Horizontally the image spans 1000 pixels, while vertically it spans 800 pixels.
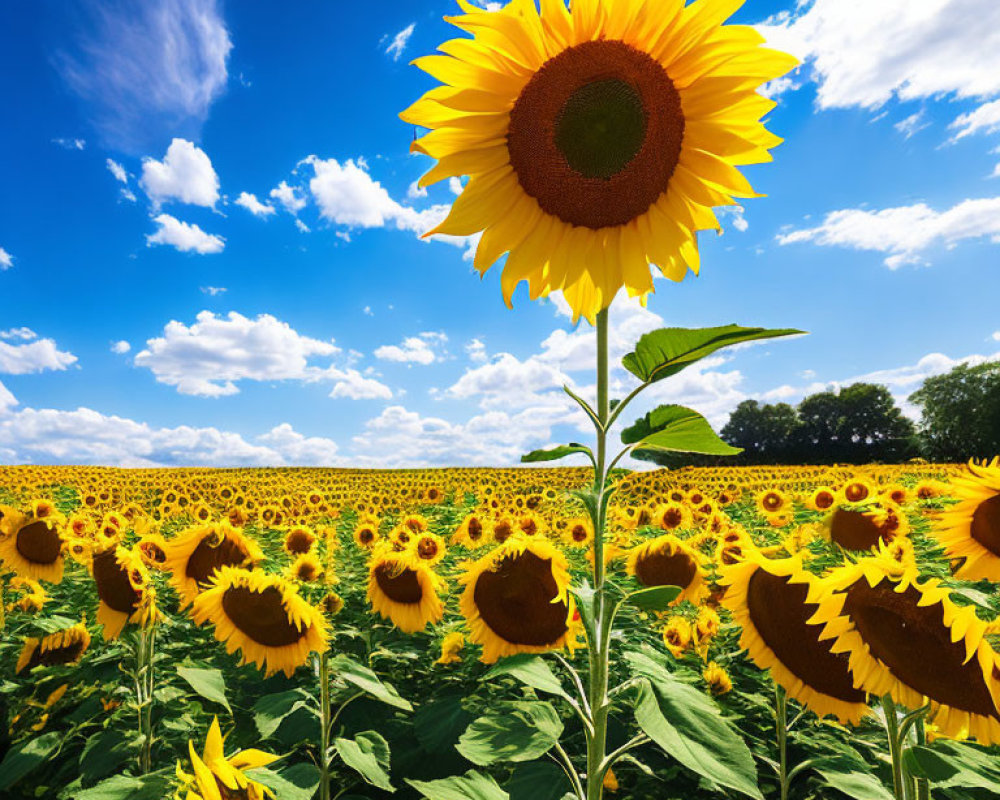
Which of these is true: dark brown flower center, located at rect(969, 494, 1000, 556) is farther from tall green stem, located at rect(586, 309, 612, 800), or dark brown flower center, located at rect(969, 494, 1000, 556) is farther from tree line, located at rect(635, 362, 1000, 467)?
tree line, located at rect(635, 362, 1000, 467)

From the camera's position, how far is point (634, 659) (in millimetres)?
1853

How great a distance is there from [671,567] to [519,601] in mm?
1966

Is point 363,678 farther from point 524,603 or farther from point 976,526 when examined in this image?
point 976,526

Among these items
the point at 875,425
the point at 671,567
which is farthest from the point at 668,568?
the point at 875,425

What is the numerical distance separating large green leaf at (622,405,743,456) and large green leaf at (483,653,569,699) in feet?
2.91

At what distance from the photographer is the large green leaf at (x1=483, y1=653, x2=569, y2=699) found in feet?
6.23

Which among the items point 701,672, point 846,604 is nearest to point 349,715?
point 701,672

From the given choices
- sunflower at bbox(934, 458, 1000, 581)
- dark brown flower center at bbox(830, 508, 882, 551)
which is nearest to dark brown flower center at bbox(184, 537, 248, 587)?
sunflower at bbox(934, 458, 1000, 581)

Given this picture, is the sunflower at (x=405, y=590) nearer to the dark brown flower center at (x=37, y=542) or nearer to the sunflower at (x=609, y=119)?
the sunflower at (x=609, y=119)

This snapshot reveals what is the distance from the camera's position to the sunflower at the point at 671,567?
4.55 meters

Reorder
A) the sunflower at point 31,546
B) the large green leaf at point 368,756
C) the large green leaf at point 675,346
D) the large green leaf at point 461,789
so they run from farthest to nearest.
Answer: the sunflower at point 31,546 < the large green leaf at point 368,756 < the large green leaf at point 461,789 < the large green leaf at point 675,346

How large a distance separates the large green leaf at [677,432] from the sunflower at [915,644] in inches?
23.3

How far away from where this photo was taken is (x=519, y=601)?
119 inches

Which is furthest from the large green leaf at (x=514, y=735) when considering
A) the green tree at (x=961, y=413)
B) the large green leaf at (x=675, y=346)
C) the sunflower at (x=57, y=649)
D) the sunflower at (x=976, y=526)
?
the green tree at (x=961, y=413)
